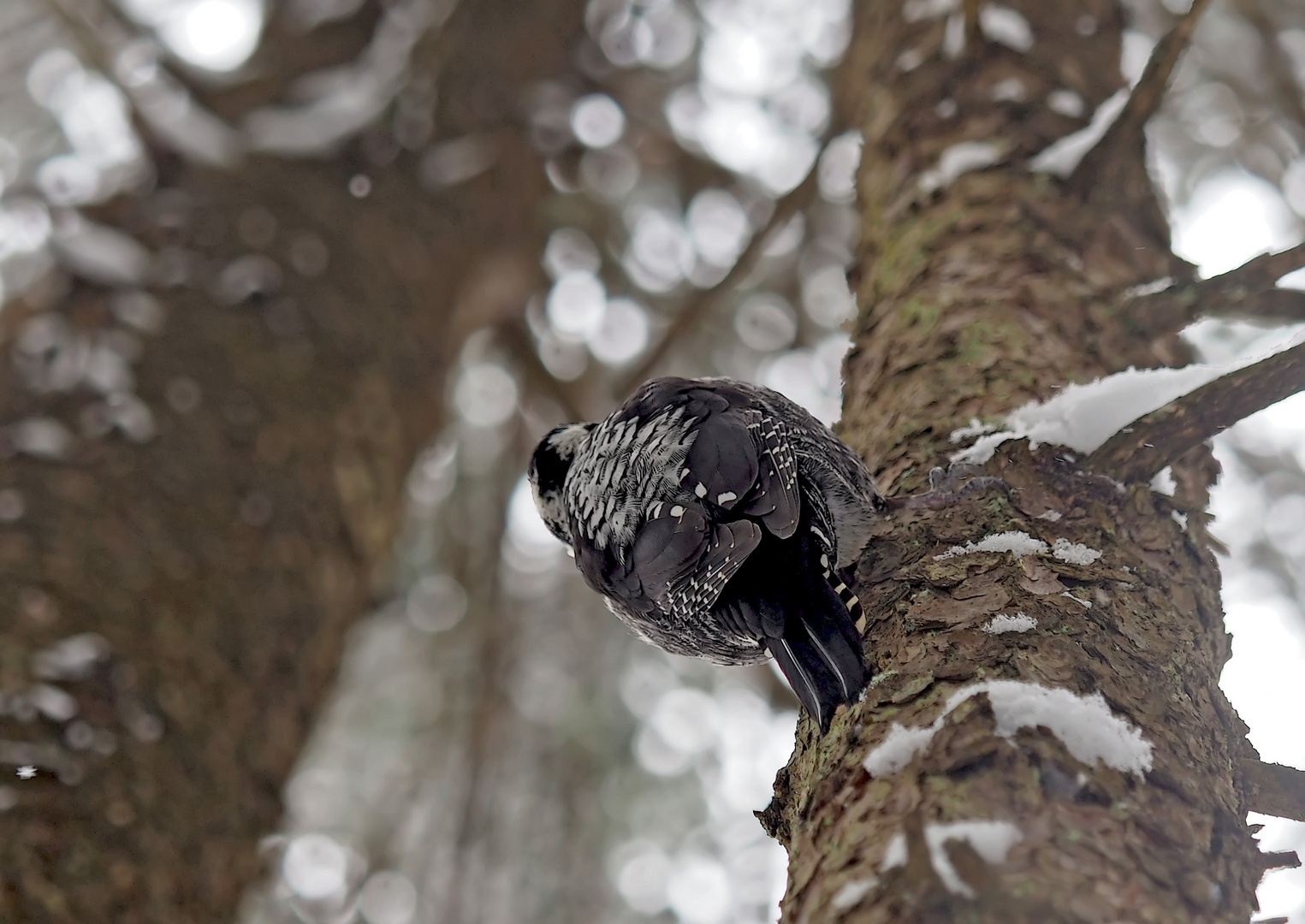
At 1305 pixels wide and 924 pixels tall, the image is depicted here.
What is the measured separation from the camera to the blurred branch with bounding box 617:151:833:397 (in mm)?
3088

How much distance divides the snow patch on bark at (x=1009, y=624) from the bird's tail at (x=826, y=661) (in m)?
0.20

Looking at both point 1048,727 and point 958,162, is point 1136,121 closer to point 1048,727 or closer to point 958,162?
point 958,162

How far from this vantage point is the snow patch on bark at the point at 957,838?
1003 mm

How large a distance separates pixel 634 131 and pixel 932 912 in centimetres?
417

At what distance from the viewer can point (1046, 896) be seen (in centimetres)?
96

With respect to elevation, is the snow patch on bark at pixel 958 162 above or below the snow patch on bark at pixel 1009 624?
above

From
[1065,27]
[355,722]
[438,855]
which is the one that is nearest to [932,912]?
[1065,27]

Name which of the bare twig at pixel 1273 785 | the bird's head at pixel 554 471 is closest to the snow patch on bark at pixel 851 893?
the bare twig at pixel 1273 785

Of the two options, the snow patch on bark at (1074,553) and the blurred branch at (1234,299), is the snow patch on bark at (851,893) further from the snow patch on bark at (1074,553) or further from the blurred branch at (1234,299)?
the blurred branch at (1234,299)

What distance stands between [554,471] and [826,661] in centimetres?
163

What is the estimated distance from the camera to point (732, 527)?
1808 mm

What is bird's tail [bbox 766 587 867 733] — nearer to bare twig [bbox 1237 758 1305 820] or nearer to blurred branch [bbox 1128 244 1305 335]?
bare twig [bbox 1237 758 1305 820]

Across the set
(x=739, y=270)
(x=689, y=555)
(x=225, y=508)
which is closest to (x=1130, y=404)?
(x=689, y=555)

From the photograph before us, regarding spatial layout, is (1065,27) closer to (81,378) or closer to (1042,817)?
(1042,817)
